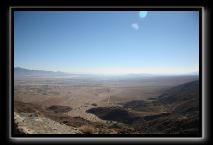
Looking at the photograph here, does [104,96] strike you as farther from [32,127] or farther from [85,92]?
[32,127]

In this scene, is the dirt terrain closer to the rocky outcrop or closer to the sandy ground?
the sandy ground

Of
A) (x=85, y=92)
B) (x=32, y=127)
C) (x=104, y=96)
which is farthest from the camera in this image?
(x=85, y=92)

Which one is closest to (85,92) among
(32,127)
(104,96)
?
(104,96)

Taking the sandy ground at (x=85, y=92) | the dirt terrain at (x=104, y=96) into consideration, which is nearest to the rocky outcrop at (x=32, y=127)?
the dirt terrain at (x=104, y=96)

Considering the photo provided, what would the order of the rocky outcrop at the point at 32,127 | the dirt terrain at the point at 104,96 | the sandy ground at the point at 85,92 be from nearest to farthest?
the rocky outcrop at the point at 32,127
the dirt terrain at the point at 104,96
the sandy ground at the point at 85,92

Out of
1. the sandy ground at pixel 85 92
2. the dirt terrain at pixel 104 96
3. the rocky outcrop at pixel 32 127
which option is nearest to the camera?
the rocky outcrop at pixel 32 127

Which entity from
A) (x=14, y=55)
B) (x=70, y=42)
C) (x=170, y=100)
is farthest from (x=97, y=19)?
(x=170, y=100)

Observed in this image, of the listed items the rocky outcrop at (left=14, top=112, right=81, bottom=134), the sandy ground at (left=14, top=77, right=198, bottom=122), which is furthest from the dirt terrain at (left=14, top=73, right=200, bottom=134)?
the rocky outcrop at (left=14, top=112, right=81, bottom=134)

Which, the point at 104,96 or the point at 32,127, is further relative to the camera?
the point at 104,96

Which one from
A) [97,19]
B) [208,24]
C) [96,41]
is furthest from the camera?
[96,41]

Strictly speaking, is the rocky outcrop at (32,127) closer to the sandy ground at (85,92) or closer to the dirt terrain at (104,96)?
the dirt terrain at (104,96)

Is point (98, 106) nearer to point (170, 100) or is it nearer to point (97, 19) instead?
point (170, 100)
